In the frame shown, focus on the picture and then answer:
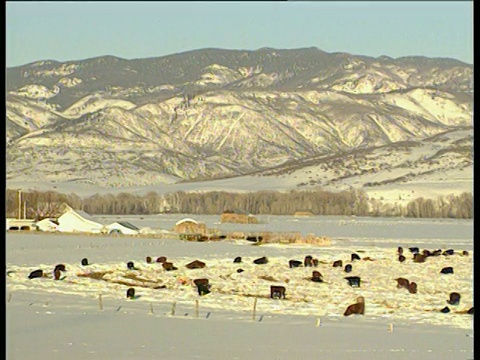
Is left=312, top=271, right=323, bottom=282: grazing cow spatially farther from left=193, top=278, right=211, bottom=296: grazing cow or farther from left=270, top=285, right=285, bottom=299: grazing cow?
left=270, top=285, right=285, bottom=299: grazing cow

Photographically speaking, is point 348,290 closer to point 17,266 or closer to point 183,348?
point 17,266

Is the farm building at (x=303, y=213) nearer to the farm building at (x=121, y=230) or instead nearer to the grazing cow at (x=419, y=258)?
the farm building at (x=121, y=230)

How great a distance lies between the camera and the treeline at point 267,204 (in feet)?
274

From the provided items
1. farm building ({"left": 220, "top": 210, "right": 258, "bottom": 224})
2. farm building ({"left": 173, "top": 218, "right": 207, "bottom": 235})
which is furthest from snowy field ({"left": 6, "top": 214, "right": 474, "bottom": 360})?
farm building ({"left": 220, "top": 210, "right": 258, "bottom": 224})

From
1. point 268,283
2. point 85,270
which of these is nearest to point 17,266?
point 85,270

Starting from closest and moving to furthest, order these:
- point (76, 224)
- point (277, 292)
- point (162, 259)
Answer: point (277, 292) < point (162, 259) < point (76, 224)

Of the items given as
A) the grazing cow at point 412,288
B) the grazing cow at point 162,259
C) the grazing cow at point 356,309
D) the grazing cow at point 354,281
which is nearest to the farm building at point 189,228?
the grazing cow at point 162,259

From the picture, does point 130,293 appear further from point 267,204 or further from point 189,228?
point 267,204

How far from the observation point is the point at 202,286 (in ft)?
63.1

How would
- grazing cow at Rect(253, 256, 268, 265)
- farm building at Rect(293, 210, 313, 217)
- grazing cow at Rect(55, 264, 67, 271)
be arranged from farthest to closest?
farm building at Rect(293, 210, 313, 217) → grazing cow at Rect(253, 256, 268, 265) → grazing cow at Rect(55, 264, 67, 271)

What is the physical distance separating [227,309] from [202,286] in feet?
11.7

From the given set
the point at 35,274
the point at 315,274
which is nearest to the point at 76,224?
the point at 315,274

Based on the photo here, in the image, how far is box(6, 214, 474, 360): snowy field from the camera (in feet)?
35.5

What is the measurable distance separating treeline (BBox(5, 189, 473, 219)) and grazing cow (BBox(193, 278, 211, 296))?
57239 mm
